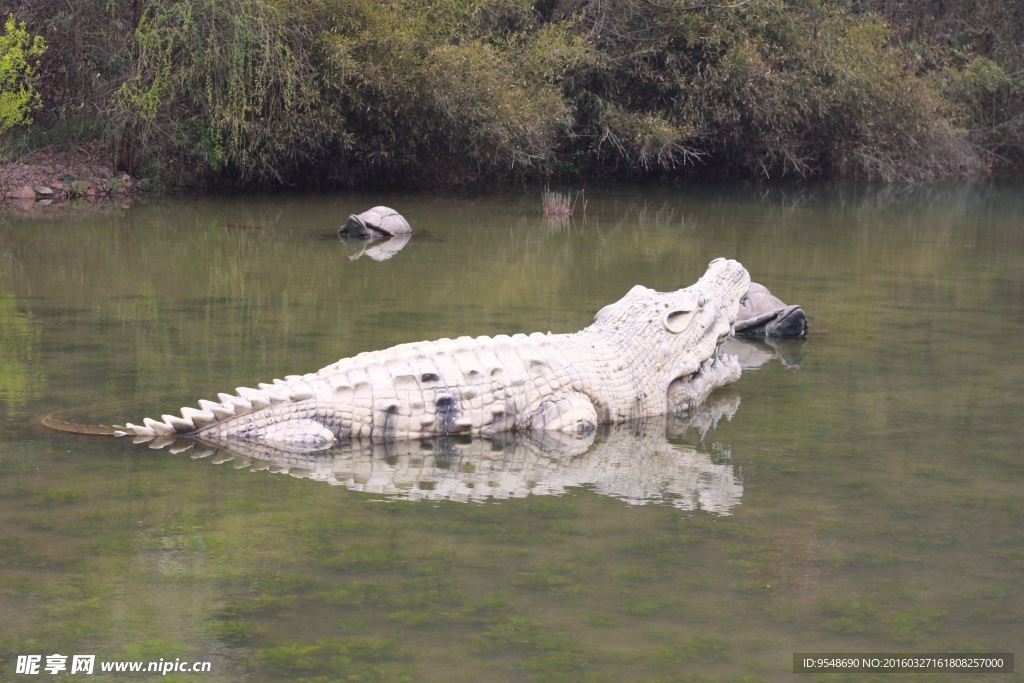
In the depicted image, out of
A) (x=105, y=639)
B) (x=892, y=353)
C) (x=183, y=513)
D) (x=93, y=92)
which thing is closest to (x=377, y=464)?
(x=183, y=513)

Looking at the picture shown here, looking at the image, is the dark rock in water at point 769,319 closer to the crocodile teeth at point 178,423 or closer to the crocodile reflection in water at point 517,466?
the crocodile reflection in water at point 517,466

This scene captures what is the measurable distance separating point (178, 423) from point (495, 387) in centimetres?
166

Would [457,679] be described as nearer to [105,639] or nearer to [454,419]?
[105,639]

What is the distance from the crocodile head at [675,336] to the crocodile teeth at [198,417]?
2.33 m

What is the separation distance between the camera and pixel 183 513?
17.1ft

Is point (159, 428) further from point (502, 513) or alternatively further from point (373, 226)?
point (373, 226)

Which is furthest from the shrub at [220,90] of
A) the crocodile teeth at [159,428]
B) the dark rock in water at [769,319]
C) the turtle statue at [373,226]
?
the crocodile teeth at [159,428]

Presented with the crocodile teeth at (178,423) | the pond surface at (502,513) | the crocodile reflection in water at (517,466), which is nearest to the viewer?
the pond surface at (502,513)

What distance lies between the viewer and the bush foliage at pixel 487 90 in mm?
19297

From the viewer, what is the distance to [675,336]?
7195mm

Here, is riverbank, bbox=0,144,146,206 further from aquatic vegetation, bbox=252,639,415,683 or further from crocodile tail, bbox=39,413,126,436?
aquatic vegetation, bbox=252,639,415,683

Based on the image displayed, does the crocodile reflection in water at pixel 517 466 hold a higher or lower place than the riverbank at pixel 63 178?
higher

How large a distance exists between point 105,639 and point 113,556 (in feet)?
2.44

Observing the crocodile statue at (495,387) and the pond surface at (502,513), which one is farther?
the crocodile statue at (495,387)
